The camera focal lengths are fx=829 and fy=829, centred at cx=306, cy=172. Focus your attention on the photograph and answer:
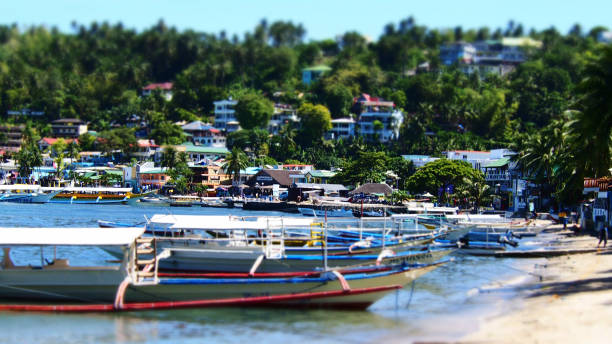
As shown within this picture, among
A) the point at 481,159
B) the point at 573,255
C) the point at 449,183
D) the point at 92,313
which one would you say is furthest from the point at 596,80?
the point at 481,159

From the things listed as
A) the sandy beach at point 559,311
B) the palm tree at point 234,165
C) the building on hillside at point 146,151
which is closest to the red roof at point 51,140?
the building on hillside at point 146,151

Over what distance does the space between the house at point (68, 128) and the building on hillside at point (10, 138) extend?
7.08 meters

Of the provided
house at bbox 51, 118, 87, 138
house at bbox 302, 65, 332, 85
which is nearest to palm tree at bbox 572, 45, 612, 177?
house at bbox 51, 118, 87, 138

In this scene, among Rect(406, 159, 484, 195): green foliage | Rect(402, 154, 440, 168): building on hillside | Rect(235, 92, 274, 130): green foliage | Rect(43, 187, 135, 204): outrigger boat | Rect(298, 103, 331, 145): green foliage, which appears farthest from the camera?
Rect(235, 92, 274, 130): green foliage

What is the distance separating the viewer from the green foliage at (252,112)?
161500 millimetres

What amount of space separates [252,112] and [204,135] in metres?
10.6

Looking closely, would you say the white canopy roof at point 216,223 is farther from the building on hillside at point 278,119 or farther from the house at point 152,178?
the building on hillside at point 278,119

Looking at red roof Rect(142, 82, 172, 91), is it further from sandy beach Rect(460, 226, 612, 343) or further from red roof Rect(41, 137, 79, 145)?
sandy beach Rect(460, 226, 612, 343)

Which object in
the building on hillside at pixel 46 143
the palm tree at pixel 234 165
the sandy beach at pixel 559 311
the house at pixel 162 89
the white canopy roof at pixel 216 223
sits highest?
the house at pixel 162 89

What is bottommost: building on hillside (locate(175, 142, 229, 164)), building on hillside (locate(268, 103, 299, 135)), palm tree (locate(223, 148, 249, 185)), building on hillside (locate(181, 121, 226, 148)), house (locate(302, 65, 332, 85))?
palm tree (locate(223, 148, 249, 185))

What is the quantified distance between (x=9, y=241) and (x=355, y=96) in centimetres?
14999

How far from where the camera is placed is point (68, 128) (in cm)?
17125

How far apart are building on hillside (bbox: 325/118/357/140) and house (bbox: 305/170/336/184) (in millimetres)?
23149

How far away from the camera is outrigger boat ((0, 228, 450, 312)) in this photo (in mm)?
31141
